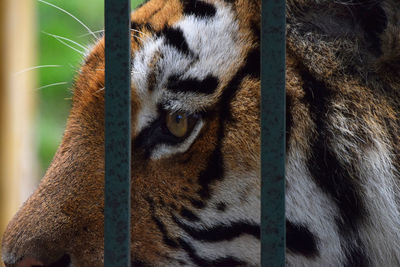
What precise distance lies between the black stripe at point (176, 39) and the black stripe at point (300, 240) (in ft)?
1.58

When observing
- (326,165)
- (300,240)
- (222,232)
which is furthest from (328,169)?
(222,232)

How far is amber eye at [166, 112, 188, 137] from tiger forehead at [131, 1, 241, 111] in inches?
0.9

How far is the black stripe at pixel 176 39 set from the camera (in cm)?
178

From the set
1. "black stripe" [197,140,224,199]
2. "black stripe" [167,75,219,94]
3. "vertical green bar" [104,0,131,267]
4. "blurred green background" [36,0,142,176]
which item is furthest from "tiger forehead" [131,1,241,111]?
"blurred green background" [36,0,142,176]

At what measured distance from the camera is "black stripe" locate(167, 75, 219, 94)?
69.0 inches

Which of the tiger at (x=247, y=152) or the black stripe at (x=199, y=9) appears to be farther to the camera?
the black stripe at (x=199, y=9)

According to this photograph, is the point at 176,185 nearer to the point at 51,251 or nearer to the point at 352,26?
the point at 51,251

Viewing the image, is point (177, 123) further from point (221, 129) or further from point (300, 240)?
point (300, 240)

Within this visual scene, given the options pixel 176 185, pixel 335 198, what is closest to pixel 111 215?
pixel 176 185

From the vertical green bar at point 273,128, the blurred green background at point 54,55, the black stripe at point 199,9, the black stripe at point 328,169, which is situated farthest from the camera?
the blurred green background at point 54,55

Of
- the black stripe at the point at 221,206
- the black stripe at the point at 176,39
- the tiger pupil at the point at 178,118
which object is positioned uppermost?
the black stripe at the point at 176,39

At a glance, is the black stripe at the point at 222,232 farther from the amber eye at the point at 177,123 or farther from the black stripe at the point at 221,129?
the amber eye at the point at 177,123

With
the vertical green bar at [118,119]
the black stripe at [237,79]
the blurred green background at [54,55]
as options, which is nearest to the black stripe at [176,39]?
the black stripe at [237,79]

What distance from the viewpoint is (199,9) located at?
73.5 inches
